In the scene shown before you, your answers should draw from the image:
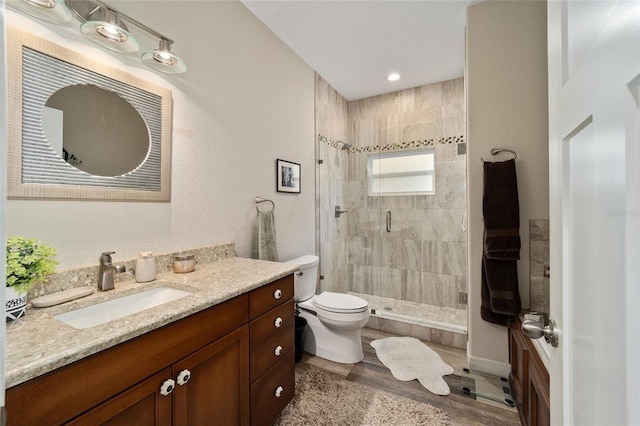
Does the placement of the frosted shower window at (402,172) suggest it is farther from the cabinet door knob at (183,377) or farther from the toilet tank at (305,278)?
the cabinet door knob at (183,377)

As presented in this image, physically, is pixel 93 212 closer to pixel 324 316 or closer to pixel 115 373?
pixel 115 373

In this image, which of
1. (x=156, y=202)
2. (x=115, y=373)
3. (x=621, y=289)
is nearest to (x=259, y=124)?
→ (x=156, y=202)

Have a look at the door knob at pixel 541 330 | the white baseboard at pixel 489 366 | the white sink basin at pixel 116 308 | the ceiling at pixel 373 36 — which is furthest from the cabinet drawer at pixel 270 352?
the ceiling at pixel 373 36

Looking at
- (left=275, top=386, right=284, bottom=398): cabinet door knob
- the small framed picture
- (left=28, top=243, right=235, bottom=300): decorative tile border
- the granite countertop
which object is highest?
the small framed picture

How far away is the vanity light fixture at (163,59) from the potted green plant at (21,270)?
38.7 inches

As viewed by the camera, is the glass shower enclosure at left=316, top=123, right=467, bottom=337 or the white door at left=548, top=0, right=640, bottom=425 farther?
the glass shower enclosure at left=316, top=123, right=467, bottom=337

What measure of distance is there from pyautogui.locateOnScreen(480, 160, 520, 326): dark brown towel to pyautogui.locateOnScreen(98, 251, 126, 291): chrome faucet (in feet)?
7.36

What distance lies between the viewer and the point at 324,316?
2115mm

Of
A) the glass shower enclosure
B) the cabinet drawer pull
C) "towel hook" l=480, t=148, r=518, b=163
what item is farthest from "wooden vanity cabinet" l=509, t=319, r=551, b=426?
the cabinet drawer pull

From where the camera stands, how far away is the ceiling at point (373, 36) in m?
2.02

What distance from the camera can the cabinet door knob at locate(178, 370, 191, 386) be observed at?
3.13 feet

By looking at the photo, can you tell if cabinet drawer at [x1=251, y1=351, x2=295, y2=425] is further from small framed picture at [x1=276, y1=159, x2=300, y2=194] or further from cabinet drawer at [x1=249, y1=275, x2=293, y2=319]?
small framed picture at [x1=276, y1=159, x2=300, y2=194]

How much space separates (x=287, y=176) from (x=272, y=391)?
1677 millimetres

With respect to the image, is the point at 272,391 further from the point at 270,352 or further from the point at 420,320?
the point at 420,320
